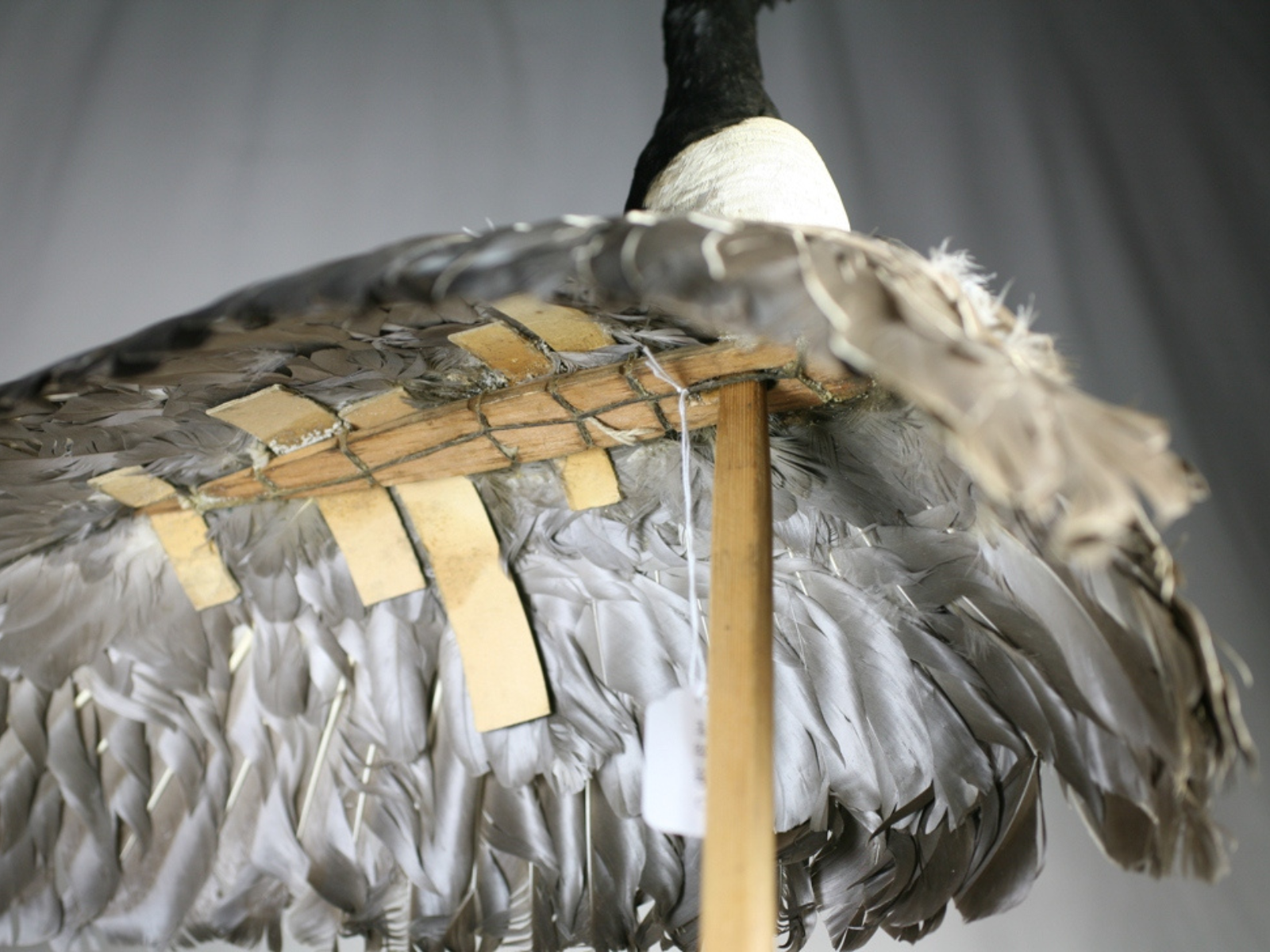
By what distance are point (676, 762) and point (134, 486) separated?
0.45m

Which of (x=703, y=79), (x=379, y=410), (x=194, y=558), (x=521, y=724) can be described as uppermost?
(x=703, y=79)

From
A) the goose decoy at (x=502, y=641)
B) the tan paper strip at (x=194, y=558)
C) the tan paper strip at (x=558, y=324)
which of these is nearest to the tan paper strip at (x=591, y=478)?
the goose decoy at (x=502, y=641)

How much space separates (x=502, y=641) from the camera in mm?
818

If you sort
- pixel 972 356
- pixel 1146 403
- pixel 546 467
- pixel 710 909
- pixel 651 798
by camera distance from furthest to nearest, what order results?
pixel 1146 403 < pixel 546 467 < pixel 651 798 < pixel 710 909 < pixel 972 356

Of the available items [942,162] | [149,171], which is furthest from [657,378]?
[149,171]

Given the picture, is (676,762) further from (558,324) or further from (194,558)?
(194,558)

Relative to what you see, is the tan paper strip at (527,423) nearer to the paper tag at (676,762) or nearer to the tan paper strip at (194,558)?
Answer: the tan paper strip at (194,558)

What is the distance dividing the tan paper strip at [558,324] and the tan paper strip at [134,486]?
0.32 m

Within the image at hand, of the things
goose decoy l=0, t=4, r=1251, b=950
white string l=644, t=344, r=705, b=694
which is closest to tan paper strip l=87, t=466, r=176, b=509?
goose decoy l=0, t=4, r=1251, b=950

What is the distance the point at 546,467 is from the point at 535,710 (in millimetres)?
199

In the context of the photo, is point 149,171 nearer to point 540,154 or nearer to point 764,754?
point 540,154

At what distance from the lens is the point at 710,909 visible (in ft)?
1.54

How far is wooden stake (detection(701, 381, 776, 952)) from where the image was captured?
0.47 meters

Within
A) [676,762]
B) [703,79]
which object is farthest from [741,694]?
[703,79]
